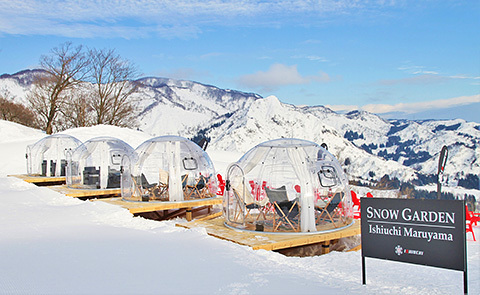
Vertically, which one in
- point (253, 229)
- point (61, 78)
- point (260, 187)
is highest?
point (61, 78)

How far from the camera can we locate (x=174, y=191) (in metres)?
11.7

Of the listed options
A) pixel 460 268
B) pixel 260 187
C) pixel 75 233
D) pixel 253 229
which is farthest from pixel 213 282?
pixel 260 187

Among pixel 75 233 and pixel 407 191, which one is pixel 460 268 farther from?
pixel 407 191

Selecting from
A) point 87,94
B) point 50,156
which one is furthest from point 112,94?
point 50,156

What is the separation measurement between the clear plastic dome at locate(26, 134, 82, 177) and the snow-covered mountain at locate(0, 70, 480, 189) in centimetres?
4965

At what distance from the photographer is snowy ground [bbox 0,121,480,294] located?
4457mm

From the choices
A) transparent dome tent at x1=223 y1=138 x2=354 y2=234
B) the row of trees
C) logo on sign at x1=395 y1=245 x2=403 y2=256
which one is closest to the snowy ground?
logo on sign at x1=395 y1=245 x2=403 y2=256

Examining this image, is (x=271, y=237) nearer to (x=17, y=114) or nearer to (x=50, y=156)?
(x=50, y=156)

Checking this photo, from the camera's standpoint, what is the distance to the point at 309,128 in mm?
122062

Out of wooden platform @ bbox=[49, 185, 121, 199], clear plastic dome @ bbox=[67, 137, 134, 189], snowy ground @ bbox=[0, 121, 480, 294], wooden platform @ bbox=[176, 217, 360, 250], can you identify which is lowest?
wooden platform @ bbox=[176, 217, 360, 250]

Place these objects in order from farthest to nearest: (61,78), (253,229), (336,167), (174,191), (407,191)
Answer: (61,78), (407,191), (174,191), (336,167), (253,229)

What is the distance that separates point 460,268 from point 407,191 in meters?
13.5

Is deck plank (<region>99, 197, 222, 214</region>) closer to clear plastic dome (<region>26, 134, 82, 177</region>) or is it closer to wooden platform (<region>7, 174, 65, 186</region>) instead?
wooden platform (<region>7, 174, 65, 186</region>)

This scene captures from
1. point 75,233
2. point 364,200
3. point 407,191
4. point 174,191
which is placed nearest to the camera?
point 364,200
